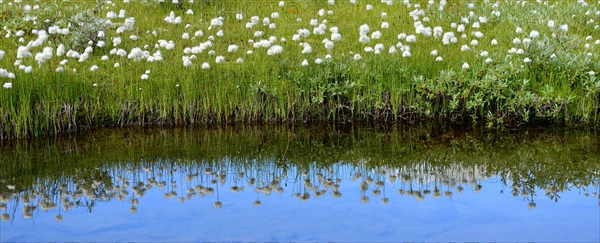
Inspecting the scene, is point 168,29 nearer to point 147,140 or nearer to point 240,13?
point 240,13

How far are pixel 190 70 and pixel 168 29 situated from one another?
236 cm

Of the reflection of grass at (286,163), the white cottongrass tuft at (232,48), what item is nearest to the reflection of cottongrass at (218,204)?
the reflection of grass at (286,163)

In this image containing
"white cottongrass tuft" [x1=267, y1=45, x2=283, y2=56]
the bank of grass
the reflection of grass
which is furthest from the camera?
"white cottongrass tuft" [x1=267, y1=45, x2=283, y2=56]

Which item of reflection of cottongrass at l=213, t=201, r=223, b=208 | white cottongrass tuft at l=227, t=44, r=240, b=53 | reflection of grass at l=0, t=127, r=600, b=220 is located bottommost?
reflection of cottongrass at l=213, t=201, r=223, b=208

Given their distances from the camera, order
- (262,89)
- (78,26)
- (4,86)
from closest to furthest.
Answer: (4,86)
(262,89)
(78,26)

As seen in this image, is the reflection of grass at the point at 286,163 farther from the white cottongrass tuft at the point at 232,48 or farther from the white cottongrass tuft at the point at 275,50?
the white cottongrass tuft at the point at 232,48

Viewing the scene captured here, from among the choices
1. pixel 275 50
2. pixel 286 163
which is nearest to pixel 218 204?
pixel 286 163

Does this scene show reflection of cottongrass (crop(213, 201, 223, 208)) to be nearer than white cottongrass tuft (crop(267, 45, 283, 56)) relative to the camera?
Yes

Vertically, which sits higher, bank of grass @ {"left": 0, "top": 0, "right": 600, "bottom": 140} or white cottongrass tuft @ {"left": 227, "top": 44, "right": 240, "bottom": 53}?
white cottongrass tuft @ {"left": 227, "top": 44, "right": 240, "bottom": 53}

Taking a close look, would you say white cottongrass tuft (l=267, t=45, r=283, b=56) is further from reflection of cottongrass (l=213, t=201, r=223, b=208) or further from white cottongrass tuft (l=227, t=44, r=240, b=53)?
reflection of cottongrass (l=213, t=201, r=223, b=208)

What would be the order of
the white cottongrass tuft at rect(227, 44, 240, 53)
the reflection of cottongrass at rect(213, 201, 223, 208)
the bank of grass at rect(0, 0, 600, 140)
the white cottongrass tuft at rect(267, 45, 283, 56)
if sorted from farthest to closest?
the white cottongrass tuft at rect(227, 44, 240, 53)
the white cottongrass tuft at rect(267, 45, 283, 56)
the bank of grass at rect(0, 0, 600, 140)
the reflection of cottongrass at rect(213, 201, 223, 208)

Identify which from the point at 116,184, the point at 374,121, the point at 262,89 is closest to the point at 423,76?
the point at 374,121

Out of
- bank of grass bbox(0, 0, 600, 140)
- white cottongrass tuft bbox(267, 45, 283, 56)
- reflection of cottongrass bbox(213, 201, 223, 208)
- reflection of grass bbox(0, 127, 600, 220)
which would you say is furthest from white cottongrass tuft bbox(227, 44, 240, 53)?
reflection of cottongrass bbox(213, 201, 223, 208)

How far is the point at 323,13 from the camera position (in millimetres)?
12141
